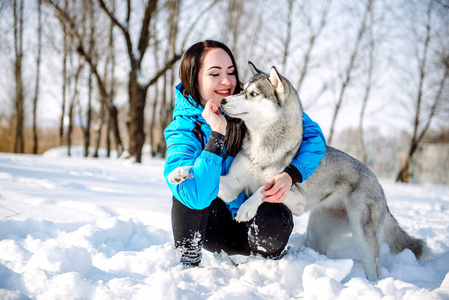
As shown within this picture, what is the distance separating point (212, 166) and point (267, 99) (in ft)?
2.72

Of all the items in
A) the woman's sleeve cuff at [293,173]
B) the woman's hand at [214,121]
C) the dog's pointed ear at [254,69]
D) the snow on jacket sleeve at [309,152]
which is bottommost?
the woman's sleeve cuff at [293,173]

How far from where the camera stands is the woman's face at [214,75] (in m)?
1.95

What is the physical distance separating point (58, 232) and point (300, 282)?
1.75 meters

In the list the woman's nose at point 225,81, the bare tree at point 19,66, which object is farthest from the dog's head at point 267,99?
the bare tree at point 19,66

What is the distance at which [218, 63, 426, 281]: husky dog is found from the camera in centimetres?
198

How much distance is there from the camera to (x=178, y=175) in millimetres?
1521

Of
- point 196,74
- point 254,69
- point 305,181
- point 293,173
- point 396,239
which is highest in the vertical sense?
point 254,69

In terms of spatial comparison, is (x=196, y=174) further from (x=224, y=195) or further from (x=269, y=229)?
(x=269, y=229)

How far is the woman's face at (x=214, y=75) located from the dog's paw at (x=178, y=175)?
2.22 feet

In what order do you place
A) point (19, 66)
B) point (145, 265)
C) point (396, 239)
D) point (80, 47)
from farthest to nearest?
point (19, 66)
point (80, 47)
point (396, 239)
point (145, 265)

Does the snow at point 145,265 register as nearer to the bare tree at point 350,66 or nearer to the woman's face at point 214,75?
the woman's face at point 214,75

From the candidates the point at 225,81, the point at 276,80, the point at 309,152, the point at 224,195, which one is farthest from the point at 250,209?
the point at 276,80

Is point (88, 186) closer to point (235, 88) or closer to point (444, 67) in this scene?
point (235, 88)

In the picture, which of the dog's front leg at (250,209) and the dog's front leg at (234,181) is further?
the dog's front leg at (234,181)
